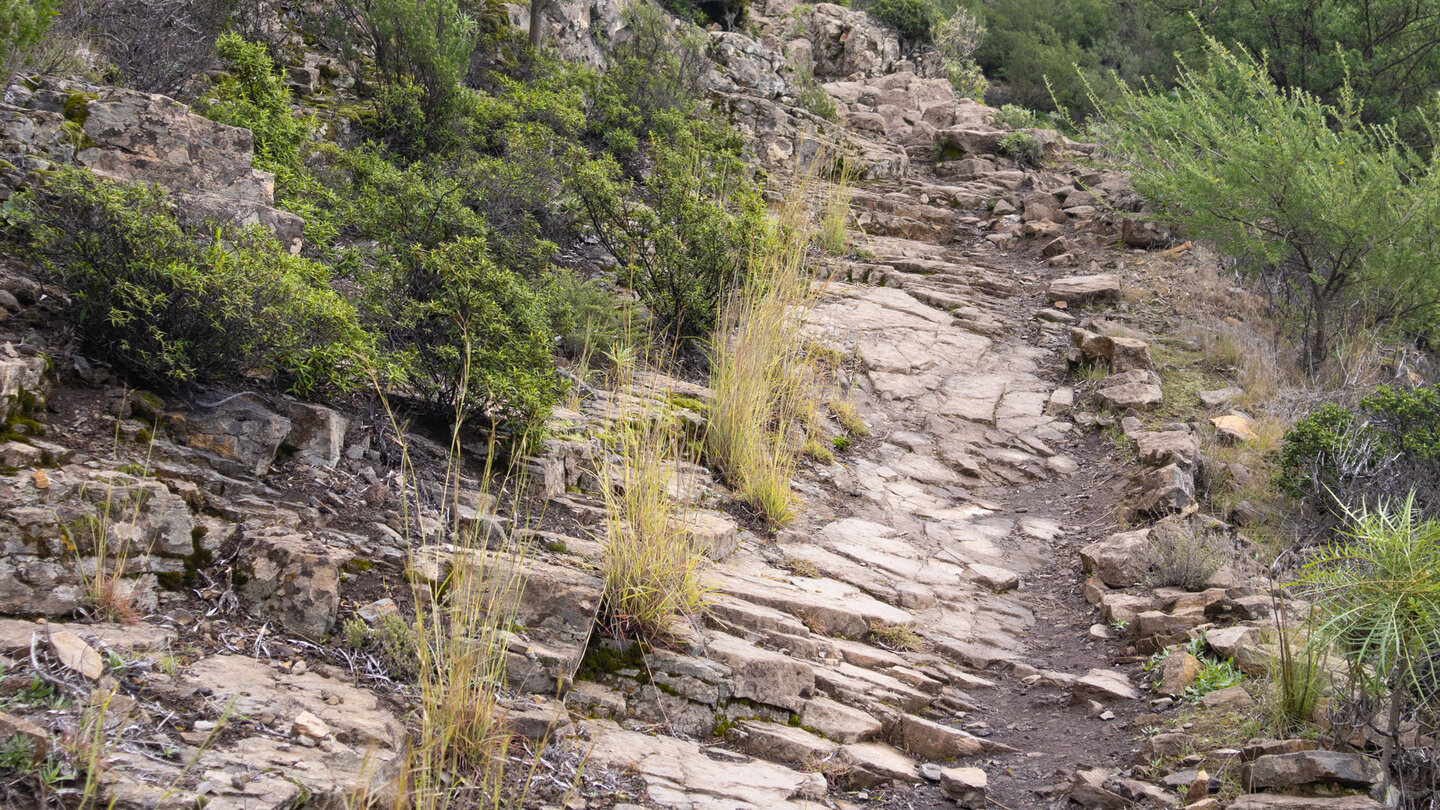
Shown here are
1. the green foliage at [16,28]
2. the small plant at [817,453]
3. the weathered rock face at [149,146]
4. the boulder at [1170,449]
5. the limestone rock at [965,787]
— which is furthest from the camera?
the small plant at [817,453]

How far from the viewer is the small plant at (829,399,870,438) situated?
22.4ft

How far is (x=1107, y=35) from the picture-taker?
945 inches

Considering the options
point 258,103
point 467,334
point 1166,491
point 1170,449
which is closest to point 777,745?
point 467,334

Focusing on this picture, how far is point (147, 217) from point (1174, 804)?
4.22 metres

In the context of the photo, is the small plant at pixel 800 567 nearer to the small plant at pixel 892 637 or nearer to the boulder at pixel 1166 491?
the small plant at pixel 892 637

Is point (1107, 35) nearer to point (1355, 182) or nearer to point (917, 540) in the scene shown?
point (1355, 182)

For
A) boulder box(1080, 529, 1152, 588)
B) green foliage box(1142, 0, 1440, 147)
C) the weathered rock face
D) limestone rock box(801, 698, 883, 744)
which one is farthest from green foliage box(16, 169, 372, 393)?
green foliage box(1142, 0, 1440, 147)

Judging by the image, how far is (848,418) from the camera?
684cm

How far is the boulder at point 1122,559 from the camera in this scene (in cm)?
504

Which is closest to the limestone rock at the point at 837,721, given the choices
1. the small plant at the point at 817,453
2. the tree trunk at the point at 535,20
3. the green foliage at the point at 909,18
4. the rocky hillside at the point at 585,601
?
the rocky hillside at the point at 585,601

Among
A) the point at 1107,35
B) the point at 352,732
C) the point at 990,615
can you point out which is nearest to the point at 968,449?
the point at 990,615

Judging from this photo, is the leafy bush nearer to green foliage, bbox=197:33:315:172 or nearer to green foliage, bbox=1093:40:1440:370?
green foliage, bbox=1093:40:1440:370

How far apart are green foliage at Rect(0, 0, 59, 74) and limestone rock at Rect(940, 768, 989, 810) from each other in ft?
15.5

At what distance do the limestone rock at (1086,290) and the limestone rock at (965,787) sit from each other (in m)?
7.44
